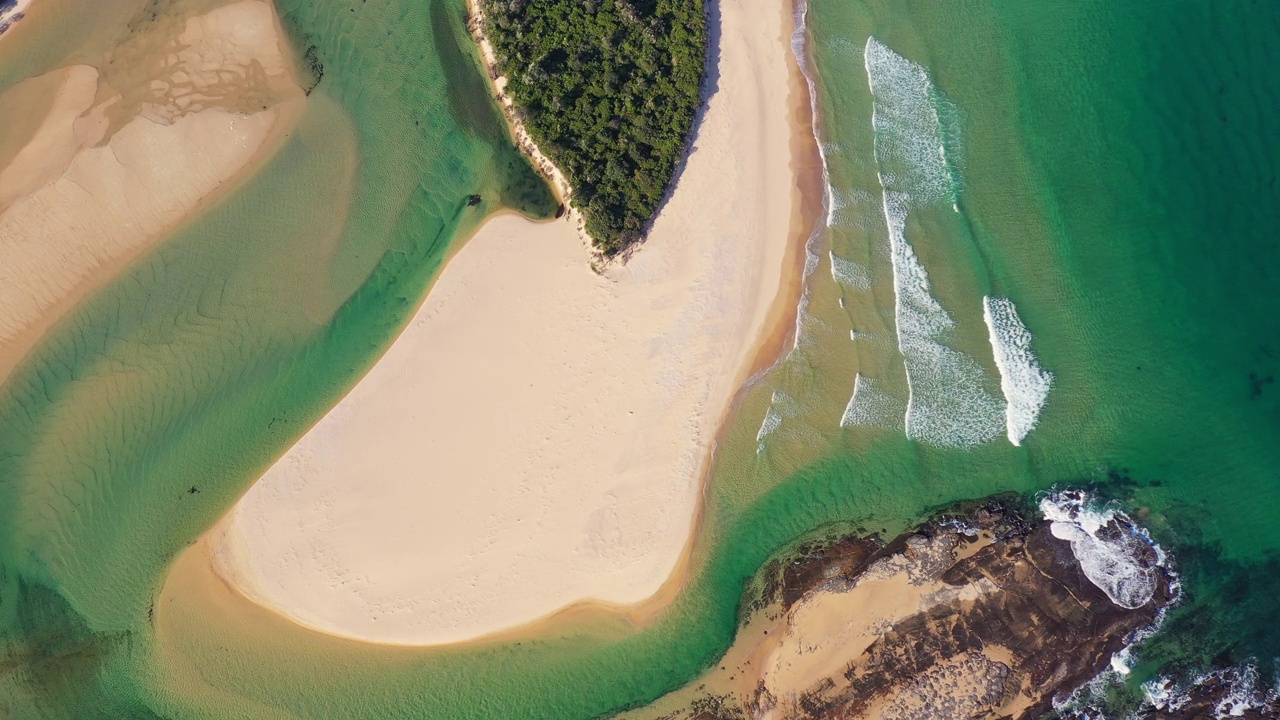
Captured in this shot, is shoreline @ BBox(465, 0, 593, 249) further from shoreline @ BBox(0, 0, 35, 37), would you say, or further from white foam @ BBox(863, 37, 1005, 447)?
shoreline @ BBox(0, 0, 35, 37)

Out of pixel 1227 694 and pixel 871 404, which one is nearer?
pixel 1227 694

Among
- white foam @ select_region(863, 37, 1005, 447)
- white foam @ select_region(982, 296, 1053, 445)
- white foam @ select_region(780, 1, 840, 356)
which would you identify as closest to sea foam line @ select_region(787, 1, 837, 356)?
white foam @ select_region(780, 1, 840, 356)

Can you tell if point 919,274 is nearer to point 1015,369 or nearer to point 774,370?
point 1015,369

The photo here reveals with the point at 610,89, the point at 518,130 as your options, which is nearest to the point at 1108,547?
the point at 610,89

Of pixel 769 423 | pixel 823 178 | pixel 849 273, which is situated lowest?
pixel 769 423

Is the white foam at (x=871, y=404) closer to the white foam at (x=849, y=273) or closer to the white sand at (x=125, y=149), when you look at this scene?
the white foam at (x=849, y=273)

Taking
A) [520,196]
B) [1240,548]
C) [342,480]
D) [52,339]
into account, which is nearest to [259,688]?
[342,480]

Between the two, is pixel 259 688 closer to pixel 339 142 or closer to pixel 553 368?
pixel 553 368
